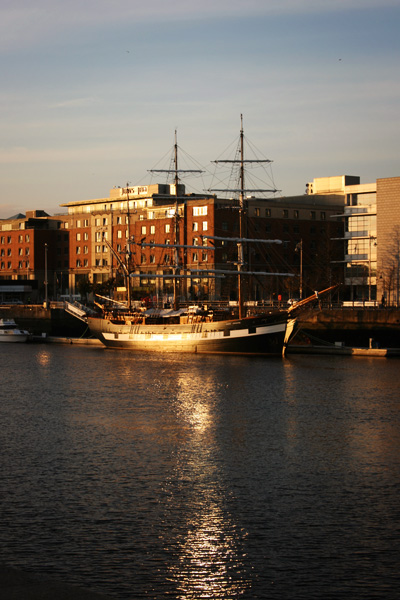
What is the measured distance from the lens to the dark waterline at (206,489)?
17.4 metres

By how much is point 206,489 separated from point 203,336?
180 feet

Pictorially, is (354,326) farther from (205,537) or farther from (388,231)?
(205,537)

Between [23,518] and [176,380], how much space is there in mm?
33870

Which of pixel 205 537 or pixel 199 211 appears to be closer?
pixel 205 537

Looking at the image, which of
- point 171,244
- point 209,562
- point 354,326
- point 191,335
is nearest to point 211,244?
point 171,244

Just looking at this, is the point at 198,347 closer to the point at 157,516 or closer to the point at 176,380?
the point at 176,380

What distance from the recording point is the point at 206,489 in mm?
24672

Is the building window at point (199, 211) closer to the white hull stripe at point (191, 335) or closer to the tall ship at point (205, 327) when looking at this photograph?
the tall ship at point (205, 327)

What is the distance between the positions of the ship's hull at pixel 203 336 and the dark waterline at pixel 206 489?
2472 centimetres

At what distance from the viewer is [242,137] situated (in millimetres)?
85875

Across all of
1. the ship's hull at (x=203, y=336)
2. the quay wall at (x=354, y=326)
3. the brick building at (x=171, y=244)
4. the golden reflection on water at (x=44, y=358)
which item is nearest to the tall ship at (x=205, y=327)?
the ship's hull at (x=203, y=336)

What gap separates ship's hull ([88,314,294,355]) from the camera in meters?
74.8

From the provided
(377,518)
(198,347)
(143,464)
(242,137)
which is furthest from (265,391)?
(242,137)

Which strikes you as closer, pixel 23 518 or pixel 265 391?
pixel 23 518
